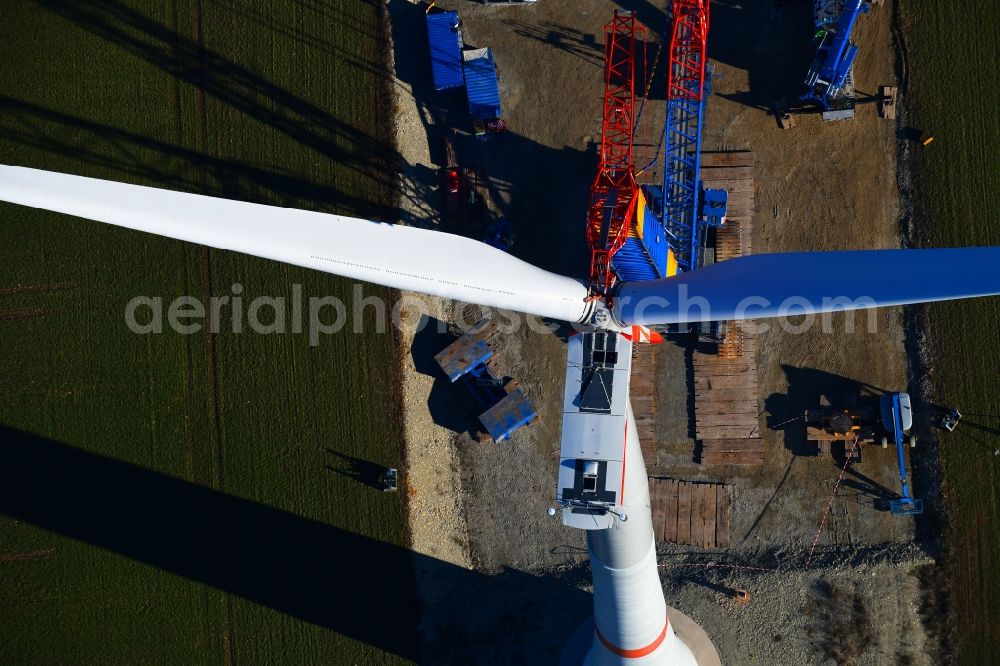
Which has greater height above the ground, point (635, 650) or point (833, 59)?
point (833, 59)

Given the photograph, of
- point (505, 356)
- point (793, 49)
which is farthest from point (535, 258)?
point (793, 49)

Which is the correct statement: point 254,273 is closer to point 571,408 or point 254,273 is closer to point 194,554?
point 194,554

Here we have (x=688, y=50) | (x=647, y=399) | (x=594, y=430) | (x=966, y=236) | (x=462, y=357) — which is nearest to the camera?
(x=594, y=430)

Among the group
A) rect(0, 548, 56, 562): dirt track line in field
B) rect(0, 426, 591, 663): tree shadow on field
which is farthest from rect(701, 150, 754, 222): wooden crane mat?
rect(0, 548, 56, 562): dirt track line in field

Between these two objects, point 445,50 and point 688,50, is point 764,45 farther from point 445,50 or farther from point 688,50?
point 445,50

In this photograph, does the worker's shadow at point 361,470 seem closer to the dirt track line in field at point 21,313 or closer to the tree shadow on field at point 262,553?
the tree shadow on field at point 262,553

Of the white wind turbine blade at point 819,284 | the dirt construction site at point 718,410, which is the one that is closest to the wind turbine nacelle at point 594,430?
the white wind turbine blade at point 819,284

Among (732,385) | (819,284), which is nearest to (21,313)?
(732,385)
